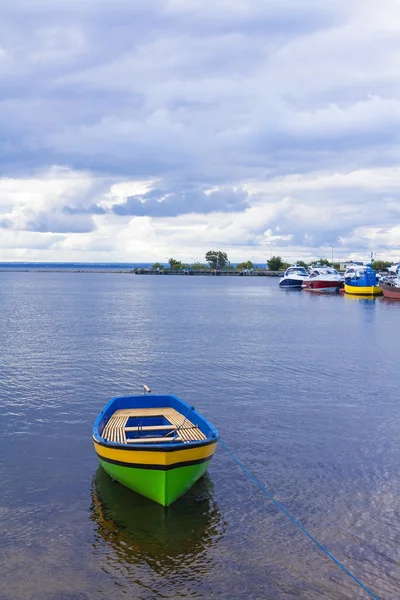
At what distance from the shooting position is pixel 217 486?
2134cm

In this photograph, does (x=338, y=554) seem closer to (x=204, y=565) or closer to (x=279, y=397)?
(x=204, y=565)

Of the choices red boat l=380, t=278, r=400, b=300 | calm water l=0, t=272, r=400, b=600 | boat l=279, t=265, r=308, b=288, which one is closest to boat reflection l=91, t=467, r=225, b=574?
calm water l=0, t=272, r=400, b=600

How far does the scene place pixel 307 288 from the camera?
161 meters

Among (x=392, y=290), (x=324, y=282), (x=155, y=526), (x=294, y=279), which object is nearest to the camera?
(x=155, y=526)

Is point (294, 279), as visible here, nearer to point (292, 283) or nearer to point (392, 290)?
point (292, 283)

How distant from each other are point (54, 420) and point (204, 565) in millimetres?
14982

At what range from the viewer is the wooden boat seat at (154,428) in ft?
69.8

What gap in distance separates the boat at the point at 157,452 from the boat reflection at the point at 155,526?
1.65 ft

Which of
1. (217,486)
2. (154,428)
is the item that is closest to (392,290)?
(154,428)

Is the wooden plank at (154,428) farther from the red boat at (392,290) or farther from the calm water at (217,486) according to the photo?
the red boat at (392,290)

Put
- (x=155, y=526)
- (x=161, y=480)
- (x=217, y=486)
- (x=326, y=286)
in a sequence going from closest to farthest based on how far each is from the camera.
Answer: (x=155, y=526) < (x=161, y=480) < (x=217, y=486) < (x=326, y=286)

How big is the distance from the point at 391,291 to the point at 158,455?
116m

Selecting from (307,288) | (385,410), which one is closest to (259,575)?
(385,410)

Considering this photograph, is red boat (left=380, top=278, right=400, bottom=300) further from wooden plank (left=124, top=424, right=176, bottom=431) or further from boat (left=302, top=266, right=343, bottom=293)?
wooden plank (left=124, top=424, right=176, bottom=431)
